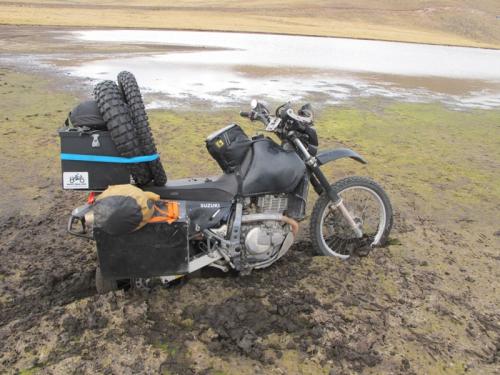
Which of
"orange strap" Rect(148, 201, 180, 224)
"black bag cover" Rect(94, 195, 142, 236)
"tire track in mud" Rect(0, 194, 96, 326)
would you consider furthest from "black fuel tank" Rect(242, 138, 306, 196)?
"tire track in mud" Rect(0, 194, 96, 326)

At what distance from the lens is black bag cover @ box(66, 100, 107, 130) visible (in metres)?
2.91


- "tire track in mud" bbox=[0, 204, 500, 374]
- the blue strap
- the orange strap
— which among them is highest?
the blue strap

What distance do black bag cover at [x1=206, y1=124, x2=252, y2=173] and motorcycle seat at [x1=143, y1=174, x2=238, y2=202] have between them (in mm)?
107

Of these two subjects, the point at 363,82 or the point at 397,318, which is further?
the point at 363,82

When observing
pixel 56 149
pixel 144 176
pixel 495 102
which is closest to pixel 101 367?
pixel 144 176

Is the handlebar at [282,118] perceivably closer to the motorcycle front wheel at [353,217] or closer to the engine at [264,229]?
the engine at [264,229]

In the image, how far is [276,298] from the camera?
335cm

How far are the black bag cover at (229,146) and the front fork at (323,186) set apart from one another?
47 cm

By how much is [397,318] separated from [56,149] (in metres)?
5.24

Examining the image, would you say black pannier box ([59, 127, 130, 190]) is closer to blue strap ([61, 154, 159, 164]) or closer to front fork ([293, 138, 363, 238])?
blue strap ([61, 154, 159, 164])

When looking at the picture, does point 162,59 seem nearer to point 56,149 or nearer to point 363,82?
point 363,82

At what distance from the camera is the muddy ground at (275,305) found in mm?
2803

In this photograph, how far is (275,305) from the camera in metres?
3.27

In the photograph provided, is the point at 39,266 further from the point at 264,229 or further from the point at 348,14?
the point at 348,14
